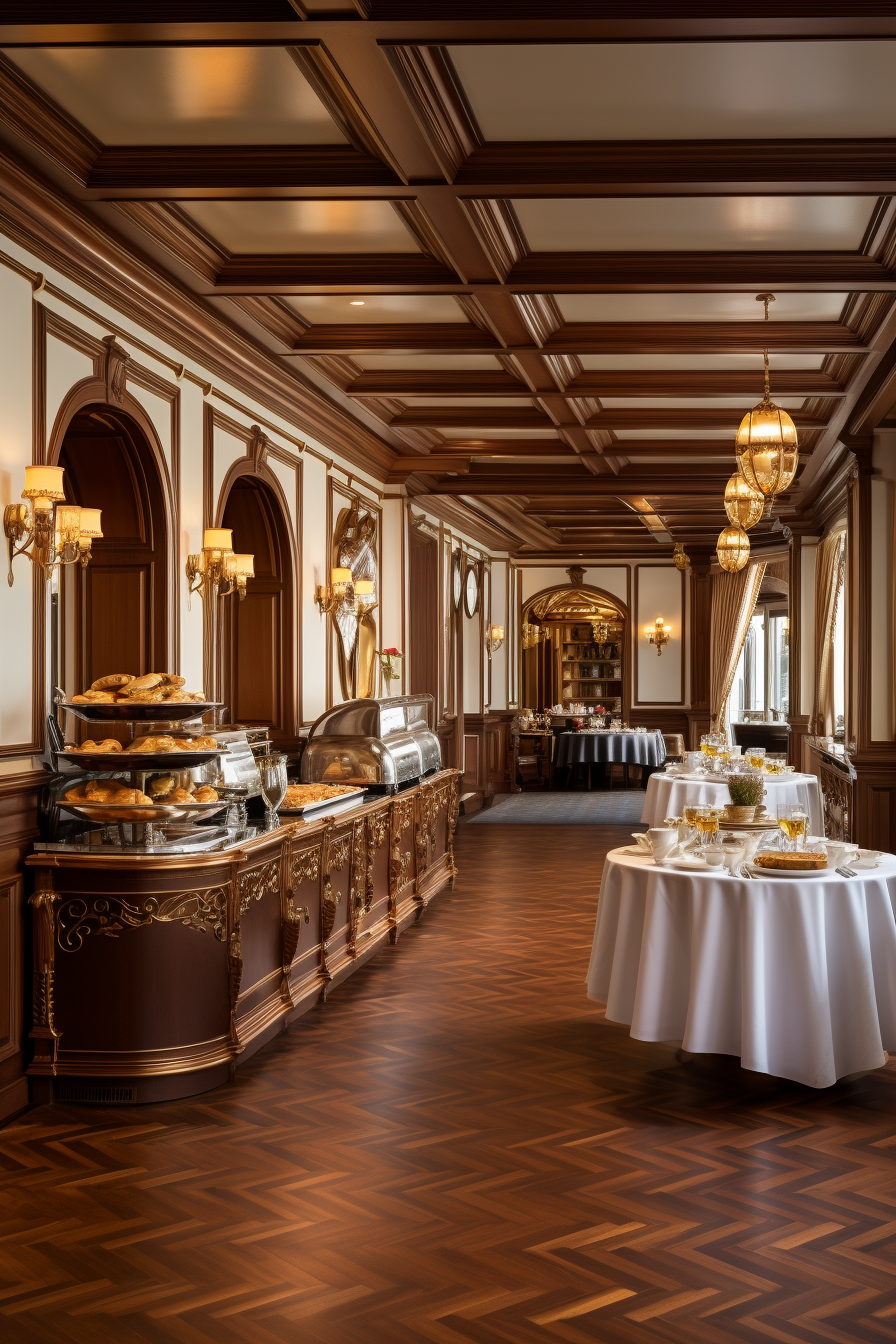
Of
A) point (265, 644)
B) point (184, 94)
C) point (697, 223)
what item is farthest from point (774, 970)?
point (265, 644)

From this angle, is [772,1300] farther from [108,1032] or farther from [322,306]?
[322,306]

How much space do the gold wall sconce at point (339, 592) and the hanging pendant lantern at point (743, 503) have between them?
2539mm

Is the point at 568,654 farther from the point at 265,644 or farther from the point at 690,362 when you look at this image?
the point at 265,644

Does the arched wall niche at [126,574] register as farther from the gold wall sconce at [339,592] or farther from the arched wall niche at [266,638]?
the gold wall sconce at [339,592]

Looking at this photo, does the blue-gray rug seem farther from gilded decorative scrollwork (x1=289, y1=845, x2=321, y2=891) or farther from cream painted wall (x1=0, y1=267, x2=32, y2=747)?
cream painted wall (x1=0, y1=267, x2=32, y2=747)

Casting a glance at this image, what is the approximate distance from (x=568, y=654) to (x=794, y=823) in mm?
16273

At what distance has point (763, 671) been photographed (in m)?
17.4

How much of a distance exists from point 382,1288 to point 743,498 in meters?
5.20

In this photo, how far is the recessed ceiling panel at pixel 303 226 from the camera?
15.9 ft

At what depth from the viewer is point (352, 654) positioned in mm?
8969

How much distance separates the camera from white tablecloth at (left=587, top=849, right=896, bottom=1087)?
13.4ft

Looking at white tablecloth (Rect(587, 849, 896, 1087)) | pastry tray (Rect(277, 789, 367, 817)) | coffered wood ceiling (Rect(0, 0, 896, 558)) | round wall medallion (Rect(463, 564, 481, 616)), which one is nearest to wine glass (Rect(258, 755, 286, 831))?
pastry tray (Rect(277, 789, 367, 817))

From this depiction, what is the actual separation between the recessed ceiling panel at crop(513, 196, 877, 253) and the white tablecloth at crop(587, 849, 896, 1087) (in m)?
2.48

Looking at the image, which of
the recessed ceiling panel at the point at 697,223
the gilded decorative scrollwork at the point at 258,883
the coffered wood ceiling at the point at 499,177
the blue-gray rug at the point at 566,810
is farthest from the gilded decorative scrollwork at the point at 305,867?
the blue-gray rug at the point at 566,810
